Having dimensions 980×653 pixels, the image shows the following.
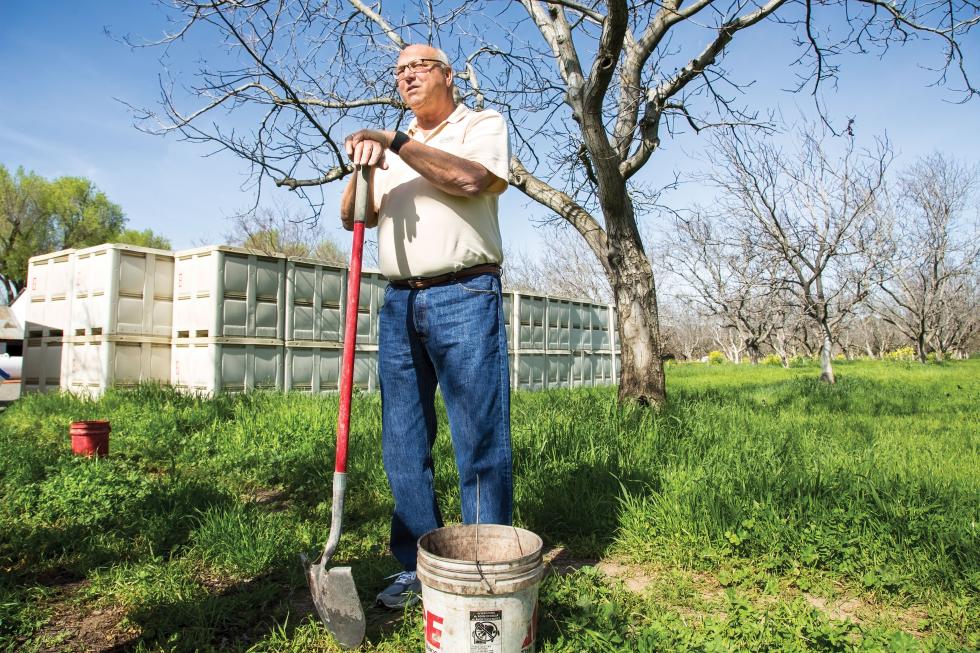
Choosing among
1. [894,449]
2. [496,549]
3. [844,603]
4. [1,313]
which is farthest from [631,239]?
[1,313]

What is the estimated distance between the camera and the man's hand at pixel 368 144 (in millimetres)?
2199

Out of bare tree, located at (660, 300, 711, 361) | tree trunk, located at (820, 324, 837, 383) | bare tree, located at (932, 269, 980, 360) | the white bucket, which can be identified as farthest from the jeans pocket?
bare tree, located at (660, 300, 711, 361)

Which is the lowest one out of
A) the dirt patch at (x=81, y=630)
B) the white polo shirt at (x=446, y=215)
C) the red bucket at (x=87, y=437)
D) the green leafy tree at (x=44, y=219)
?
the dirt patch at (x=81, y=630)

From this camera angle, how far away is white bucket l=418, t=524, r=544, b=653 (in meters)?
1.70

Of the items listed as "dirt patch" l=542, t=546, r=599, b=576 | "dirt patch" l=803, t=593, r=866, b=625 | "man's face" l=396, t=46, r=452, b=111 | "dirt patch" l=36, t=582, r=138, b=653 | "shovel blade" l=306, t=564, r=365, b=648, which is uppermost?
"man's face" l=396, t=46, r=452, b=111

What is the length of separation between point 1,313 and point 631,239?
12.3 m

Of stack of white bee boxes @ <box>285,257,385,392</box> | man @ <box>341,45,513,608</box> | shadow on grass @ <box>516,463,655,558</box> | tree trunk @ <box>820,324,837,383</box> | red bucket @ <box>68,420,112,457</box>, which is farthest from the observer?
tree trunk @ <box>820,324,837,383</box>

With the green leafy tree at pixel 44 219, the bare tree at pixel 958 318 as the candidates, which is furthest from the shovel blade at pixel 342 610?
the green leafy tree at pixel 44 219

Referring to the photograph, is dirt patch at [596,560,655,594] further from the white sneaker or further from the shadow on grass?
the white sneaker

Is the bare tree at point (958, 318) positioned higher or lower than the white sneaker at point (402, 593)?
higher

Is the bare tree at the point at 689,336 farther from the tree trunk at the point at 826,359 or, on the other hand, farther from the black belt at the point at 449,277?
the black belt at the point at 449,277

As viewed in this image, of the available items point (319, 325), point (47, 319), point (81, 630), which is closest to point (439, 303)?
point (81, 630)

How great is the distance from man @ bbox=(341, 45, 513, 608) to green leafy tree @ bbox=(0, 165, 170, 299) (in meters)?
36.3

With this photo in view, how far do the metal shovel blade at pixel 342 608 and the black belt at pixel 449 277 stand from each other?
1.00 metres
